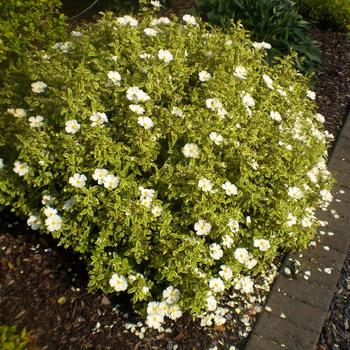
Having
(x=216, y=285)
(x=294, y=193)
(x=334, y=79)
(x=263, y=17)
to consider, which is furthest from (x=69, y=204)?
(x=334, y=79)

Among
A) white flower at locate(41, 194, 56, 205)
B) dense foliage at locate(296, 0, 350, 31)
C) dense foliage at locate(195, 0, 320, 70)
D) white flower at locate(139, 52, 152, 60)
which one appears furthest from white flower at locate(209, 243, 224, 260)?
Answer: dense foliage at locate(296, 0, 350, 31)

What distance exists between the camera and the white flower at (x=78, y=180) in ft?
9.09

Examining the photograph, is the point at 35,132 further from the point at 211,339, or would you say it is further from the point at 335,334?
the point at 335,334

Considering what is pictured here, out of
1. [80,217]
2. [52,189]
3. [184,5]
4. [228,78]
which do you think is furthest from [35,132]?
[184,5]

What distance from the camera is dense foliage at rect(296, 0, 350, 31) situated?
21.3 feet

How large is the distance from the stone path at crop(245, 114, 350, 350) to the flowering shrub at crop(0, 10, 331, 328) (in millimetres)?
219

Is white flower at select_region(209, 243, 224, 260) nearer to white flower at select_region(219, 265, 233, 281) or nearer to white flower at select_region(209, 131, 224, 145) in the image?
white flower at select_region(219, 265, 233, 281)

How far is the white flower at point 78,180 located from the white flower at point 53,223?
0.24 meters

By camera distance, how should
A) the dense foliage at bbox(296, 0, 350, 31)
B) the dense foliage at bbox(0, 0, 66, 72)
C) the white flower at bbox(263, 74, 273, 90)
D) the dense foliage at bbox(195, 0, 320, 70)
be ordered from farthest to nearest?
the dense foliage at bbox(296, 0, 350, 31) → the dense foliage at bbox(195, 0, 320, 70) → the dense foliage at bbox(0, 0, 66, 72) → the white flower at bbox(263, 74, 273, 90)

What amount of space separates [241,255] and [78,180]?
3.35 ft

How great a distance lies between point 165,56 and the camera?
312 centimetres

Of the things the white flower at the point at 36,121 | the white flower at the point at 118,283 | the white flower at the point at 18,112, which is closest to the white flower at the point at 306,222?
the white flower at the point at 118,283

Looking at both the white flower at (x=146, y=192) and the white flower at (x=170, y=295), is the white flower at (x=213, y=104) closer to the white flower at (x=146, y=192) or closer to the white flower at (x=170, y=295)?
the white flower at (x=146, y=192)

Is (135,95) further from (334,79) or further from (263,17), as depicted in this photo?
(334,79)
